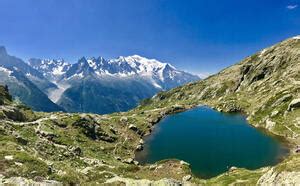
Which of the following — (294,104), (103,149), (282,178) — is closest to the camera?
(282,178)

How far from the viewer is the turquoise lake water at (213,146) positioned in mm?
104688

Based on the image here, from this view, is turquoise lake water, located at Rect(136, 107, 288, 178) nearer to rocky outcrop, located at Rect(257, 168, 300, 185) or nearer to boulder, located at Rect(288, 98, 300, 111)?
boulder, located at Rect(288, 98, 300, 111)

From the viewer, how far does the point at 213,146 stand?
127 meters

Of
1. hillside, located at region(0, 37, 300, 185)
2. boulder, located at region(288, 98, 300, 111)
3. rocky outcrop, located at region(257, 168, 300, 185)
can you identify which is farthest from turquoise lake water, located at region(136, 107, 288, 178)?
rocky outcrop, located at region(257, 168, 300, 185)

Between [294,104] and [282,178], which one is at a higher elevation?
[294,104]

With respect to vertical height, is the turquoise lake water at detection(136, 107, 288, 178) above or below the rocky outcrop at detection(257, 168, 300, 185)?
above

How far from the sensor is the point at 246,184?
57094 millimetres

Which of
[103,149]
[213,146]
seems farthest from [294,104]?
[103,149]

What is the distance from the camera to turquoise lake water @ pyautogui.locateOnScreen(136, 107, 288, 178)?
104688 mm

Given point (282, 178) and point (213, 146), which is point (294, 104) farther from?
point (282, 178)

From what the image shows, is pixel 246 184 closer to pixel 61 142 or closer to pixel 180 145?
pixel 61 142

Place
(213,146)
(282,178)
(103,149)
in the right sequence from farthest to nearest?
(213,146)
(103,149)
(282,178)

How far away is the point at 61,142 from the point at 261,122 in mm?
101918

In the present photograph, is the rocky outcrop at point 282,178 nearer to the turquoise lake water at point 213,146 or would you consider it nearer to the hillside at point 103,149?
the hillside at point 103,149
